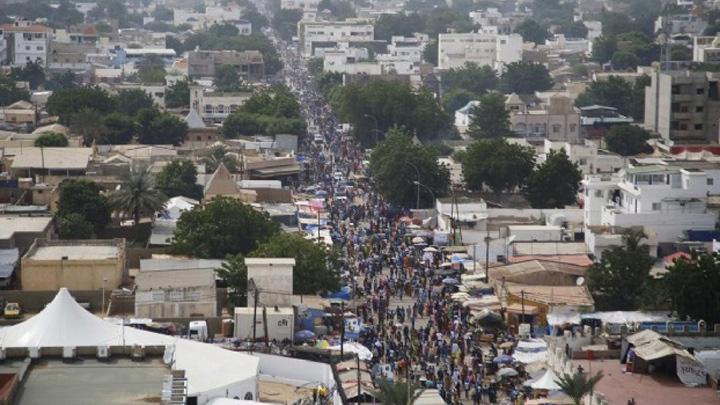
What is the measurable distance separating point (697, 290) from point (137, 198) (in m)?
15.7

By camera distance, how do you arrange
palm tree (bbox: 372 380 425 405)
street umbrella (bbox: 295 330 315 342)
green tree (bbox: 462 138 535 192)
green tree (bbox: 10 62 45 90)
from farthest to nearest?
green tree (bbox: 10 62 45 90) < green tree (bbox: 462 138 535 192) < street umbrella (bbox: 295 330 315 342) < palm tree (bbox: 372 380 425 405)

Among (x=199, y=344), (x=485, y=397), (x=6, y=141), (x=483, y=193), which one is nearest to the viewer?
(x=199, y=344)

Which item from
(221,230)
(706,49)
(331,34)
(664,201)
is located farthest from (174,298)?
(331,34)

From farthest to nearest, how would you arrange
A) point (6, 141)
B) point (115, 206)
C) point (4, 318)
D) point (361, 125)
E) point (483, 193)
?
1. point (361, 125)
2. point (6, 141)
3. point (483, 193)
4. point (115, 206)
5. point (4, 318)

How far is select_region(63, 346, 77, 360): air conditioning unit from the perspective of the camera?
26797 mm

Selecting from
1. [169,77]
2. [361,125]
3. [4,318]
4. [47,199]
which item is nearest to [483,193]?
[47,199]

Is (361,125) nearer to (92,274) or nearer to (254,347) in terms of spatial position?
(92,274)

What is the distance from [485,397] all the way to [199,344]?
526 cm

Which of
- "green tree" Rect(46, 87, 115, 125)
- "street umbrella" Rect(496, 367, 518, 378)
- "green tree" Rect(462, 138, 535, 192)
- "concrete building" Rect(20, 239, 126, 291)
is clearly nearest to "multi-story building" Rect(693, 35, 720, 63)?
"green tree" Rect(46, 87, 115, 125)

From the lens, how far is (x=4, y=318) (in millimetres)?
36625

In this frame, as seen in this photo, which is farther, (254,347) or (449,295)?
(449,295)

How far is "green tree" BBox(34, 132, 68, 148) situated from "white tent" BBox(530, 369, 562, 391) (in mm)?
30403

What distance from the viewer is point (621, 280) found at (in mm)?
39438

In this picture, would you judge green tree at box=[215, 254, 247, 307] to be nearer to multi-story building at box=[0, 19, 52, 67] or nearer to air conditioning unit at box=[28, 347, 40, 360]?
air conditioning unit at box=[28, 347, 40, 360]
